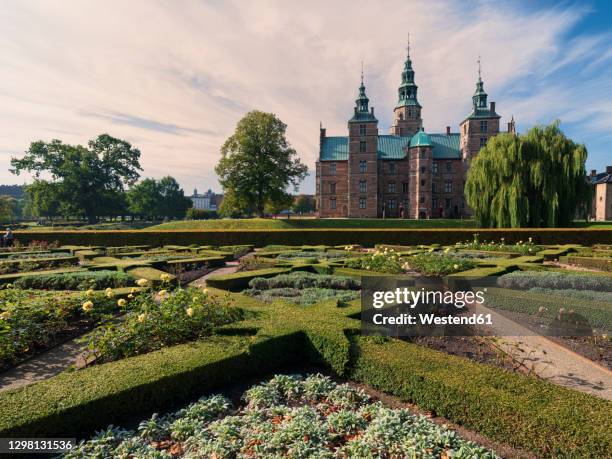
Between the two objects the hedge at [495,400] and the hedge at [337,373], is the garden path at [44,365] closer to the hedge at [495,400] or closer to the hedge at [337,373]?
the hedge at [337,373]

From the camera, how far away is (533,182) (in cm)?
2211

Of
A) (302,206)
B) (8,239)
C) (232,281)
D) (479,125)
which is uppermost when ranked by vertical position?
(479,125)

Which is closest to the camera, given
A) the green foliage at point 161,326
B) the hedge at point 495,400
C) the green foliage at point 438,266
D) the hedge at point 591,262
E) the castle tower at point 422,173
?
the hedge at point 495,400

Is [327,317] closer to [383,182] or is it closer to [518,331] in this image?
[518,331]

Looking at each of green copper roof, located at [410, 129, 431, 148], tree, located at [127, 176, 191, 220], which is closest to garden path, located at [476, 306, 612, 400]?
green copper roof, located at [410, 129, 431, 148]

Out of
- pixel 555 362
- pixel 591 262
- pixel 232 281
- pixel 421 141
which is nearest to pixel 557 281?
pixel 555 362

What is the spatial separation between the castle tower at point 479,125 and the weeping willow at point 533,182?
22476 mm

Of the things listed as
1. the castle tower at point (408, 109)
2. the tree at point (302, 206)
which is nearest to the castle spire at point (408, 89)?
the castle tower at point (408, 109)

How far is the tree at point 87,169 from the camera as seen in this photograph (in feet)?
142

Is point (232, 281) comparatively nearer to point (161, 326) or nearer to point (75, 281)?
point (161, 326)

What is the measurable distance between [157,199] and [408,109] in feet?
171

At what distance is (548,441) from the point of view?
294 centimetres

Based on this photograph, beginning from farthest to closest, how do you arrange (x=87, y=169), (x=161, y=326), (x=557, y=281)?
(x=87, y=169), (x=557, y=281), (x=161, y=326)

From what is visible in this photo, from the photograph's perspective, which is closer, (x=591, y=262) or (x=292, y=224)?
(x=591, y=262)
